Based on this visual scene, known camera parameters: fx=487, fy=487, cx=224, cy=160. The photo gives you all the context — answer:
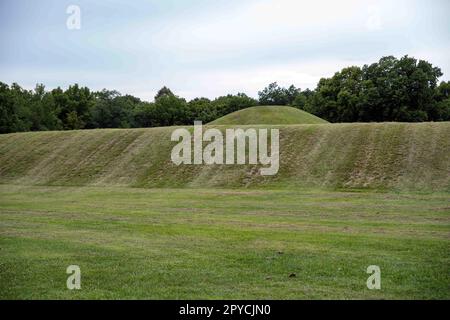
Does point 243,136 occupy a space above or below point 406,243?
above

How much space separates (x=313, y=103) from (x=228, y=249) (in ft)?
288

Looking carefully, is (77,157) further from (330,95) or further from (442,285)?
(330,95)

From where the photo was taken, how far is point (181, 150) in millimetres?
52844

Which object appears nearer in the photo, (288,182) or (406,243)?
(406,243)

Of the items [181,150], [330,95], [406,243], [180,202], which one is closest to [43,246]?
[406,243]

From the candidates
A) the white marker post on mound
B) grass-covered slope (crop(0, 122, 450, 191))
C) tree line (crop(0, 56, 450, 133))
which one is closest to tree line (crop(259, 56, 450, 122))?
tree line (crop(0, 56, 450, 133))

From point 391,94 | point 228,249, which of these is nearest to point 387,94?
point 391,94

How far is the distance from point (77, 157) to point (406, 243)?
1725 inches

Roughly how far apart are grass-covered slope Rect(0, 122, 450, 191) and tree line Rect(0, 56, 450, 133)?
34.8 meters

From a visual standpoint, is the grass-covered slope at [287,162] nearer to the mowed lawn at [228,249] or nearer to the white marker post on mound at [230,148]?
the white marker post on mound at [230,148]

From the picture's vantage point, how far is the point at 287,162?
44.2 meters

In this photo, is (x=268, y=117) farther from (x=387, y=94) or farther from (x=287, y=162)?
(x=287, y=162)

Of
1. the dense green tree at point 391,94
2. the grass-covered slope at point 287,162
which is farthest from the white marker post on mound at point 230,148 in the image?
the dense green tree at point 391,94

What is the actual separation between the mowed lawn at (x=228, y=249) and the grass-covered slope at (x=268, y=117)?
49.8 m
